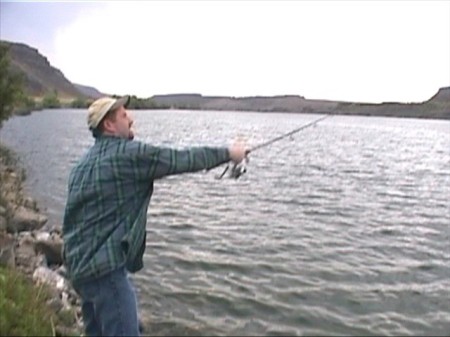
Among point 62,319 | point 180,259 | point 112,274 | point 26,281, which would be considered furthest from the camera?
point 180,259

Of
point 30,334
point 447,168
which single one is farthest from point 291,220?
point 447,168

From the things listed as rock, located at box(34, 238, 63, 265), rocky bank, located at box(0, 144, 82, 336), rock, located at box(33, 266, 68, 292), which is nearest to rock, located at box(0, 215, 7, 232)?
rocky bank, located at box(0, 144, 82, 336)

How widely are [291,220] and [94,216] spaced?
1362 centimetres

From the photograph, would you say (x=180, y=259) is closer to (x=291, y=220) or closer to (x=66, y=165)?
(x=291, y=220)

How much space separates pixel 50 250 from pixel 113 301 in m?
7.69

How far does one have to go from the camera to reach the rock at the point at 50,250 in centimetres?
1205

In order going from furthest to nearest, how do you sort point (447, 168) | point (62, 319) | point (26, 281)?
point (447, 168), point (26, 281), point (62, 319)

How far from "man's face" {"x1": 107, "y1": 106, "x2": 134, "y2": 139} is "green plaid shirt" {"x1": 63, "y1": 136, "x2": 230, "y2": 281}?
9 centimetres

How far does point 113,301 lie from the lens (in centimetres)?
502

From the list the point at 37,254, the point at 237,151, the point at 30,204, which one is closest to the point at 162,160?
the point at 237,151

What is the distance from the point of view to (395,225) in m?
18.0

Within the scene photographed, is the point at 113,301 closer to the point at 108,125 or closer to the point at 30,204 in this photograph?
the point at 108,125

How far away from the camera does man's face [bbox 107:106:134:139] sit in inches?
200

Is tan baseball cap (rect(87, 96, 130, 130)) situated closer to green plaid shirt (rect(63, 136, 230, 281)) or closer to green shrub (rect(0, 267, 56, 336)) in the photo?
green plaid shirt (rect(63, 136, 230, 281))
